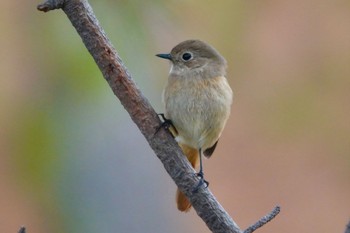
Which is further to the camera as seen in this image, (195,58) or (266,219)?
(195,58)

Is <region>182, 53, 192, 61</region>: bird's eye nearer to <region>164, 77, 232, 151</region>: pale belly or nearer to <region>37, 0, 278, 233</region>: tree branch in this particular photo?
<region>164, 77, 232, 151</region>: pale belly

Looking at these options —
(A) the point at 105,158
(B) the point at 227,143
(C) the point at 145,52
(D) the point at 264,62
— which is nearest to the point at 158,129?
(C) the point at 145,52

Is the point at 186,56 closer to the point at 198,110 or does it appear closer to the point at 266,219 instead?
the point at 198,110

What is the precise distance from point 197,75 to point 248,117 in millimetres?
2140

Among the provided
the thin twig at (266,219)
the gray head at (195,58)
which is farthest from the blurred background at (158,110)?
the thin twig at (266,219)

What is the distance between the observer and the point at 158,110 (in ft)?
12.1

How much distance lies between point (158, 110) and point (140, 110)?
0.83 meters

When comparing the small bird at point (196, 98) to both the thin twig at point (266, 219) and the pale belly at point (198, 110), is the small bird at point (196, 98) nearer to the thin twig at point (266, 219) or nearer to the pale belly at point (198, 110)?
the pale belly at point (198, 110)

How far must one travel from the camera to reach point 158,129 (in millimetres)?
2914

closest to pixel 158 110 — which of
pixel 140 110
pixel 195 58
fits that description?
pixel 195 58

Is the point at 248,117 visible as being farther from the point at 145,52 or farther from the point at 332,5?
the point at 145,52

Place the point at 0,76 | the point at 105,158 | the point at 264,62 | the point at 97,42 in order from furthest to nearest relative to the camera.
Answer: the point at 264,62
the point at 105,158
the point at 0,76
the point at 97,42

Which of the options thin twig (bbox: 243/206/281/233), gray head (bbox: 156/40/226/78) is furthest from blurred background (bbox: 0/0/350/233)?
thin twig (bbox: 243/206/281/233)

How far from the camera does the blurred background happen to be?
9.37 feet
